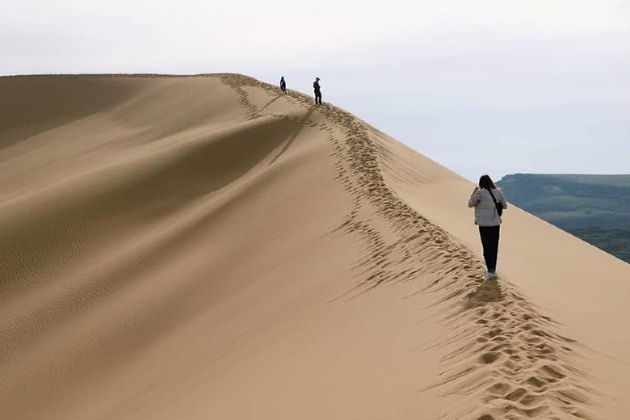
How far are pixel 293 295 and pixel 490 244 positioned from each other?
3161 millimetres

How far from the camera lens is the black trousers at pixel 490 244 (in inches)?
279

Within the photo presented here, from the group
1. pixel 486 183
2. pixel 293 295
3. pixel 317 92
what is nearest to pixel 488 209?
pixel 486 183

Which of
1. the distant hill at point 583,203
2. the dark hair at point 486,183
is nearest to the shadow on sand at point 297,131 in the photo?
the dark hair at point 486,183

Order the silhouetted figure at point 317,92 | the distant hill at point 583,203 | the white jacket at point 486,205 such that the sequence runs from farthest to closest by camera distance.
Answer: the distant hill at point 583,203 → the silhouetted figure at point 317,92 → the white jacket at point 486,205

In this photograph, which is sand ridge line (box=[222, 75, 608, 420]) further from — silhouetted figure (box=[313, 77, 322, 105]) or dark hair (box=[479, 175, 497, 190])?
silhouetted figure (box=[313, 77, 322, 105])

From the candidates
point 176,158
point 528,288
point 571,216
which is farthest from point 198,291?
point 571,216

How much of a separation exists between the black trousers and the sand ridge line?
232mm

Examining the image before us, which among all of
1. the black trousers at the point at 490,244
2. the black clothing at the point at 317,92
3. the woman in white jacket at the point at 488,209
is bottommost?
the black trousers at the point at 490,244

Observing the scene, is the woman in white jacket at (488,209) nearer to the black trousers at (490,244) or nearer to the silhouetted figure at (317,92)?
the black trousers at (490,244)

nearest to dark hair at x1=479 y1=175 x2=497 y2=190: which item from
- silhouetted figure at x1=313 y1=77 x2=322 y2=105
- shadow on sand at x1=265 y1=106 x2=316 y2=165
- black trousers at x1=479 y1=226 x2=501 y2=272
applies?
black trousers at x1=479 y1=226 x2=501 y2=272

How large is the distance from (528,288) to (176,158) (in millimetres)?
14726

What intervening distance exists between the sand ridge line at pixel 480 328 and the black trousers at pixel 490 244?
23cm

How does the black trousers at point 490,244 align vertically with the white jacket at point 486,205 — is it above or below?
below

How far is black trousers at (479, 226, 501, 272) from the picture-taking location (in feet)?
23.3
